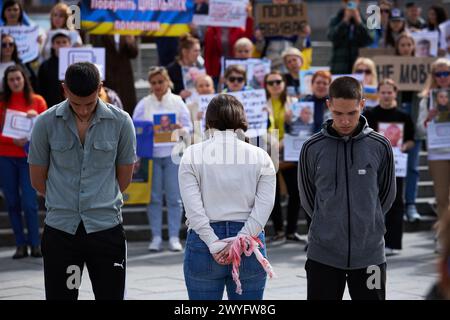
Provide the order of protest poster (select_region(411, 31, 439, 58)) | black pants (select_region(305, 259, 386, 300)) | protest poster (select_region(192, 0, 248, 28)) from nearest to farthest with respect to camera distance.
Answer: black pants (select_region(305, 259, 386, 300)) < protest poster (select_region(192, 0, 248, 28)) < protest poster (select_region(411, 31, 439, 58))

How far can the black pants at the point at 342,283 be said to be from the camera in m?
6.02

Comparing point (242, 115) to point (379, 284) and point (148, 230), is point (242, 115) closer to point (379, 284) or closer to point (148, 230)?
point (379, 284)

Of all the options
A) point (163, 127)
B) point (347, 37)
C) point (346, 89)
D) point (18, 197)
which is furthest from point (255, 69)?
point (346, 89)

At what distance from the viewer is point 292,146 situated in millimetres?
12391

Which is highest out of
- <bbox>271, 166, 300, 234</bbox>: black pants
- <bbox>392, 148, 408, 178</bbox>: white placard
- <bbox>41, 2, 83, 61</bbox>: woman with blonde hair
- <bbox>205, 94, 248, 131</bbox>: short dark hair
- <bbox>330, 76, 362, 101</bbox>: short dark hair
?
<bbox>41, 2, 83, 61</bbox>: woman with blonde hair

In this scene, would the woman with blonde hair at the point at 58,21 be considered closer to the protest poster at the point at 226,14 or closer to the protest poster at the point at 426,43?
the protest poster at the point at 226,14

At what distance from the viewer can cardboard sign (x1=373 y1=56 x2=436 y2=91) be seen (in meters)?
13.7

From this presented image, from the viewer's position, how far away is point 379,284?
6.03 metres

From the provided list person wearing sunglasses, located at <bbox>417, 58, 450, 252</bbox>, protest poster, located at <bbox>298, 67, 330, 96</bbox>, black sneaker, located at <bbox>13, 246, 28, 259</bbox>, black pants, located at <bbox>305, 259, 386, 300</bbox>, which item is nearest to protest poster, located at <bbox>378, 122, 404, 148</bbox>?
person wearing sunglasses, located at <bbox>417, 58, 450, 252</bbox>

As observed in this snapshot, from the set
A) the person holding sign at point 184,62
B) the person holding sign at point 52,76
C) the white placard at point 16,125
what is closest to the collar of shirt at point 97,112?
the white placard at point 16,125

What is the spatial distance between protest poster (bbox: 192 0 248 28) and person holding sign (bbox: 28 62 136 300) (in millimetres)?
8118

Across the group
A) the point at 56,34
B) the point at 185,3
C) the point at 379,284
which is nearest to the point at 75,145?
the point at 379,284

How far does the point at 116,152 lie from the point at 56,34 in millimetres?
7030

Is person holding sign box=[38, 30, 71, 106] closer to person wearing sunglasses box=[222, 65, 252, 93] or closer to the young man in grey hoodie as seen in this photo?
person wearing sunglasses box=[222, 65, 252, 93]
